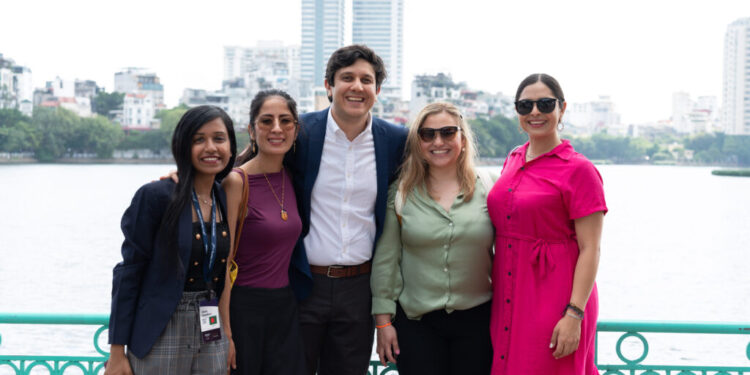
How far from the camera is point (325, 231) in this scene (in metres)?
2.19

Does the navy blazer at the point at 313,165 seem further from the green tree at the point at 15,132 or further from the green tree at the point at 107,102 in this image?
the green tree at the point at 107,102

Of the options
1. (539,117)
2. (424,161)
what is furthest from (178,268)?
(539,117)

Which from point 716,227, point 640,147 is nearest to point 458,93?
point 640,147

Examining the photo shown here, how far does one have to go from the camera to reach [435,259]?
203cm

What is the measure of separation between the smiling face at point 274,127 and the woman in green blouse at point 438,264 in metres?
0.42

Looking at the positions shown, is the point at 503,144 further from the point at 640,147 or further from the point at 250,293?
the point at 250,293

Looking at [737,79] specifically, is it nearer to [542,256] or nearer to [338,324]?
[542,256]

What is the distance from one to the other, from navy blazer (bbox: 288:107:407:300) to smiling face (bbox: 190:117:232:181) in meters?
0.40

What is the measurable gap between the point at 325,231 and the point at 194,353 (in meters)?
0.62

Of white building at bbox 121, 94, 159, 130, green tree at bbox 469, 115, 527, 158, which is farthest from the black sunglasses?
white building at bbox 121, 94, 159, 130

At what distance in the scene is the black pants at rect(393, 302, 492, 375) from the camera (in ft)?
6.62

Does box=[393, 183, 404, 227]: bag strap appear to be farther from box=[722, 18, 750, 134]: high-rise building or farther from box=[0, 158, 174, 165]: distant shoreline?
box=[722, 18, 750, 134]: high-rise building

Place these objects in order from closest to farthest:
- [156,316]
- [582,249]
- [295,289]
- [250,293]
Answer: [156,316]
[582,249]
[250,293]
[295,289]

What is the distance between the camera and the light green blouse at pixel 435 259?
2.01m
